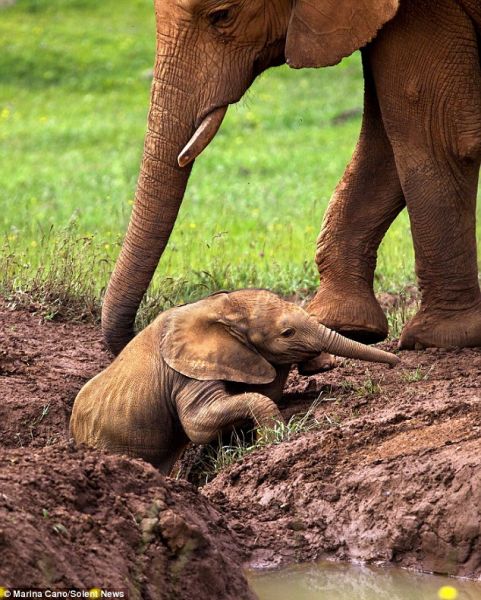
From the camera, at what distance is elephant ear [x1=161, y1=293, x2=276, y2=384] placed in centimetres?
690

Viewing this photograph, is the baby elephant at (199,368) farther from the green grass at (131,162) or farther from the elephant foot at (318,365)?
the green grass at (131,162)

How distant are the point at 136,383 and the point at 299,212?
7.25 metres

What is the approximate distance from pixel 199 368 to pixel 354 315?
1.61m

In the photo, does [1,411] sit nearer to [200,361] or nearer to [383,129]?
[200,361]

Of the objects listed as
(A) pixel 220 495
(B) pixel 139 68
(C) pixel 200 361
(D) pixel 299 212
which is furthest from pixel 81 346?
(B) pixel 139 68

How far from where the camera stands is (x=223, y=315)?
6.98 meters

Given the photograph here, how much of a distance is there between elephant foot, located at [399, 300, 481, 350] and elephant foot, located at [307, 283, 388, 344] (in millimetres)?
380

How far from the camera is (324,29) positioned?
7.22 metres

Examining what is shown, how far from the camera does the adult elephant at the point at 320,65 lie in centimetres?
719

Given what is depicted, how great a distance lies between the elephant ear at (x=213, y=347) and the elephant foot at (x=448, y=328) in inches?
49.7

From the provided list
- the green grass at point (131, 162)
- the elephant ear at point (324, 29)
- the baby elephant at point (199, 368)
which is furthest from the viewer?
the green grass at point (131, 162)

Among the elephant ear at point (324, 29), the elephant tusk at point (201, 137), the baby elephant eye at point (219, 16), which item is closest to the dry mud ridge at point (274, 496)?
the elephant tusk at point (201, 137)

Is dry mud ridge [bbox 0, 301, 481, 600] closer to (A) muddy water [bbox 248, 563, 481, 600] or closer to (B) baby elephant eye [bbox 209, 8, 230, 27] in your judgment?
(A) muddy water [bbox 248, 563, 481, 600]

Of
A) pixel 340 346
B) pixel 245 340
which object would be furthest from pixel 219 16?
pixel 340 346
